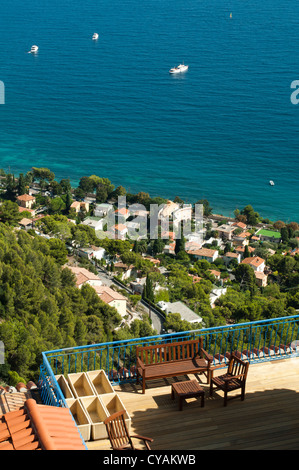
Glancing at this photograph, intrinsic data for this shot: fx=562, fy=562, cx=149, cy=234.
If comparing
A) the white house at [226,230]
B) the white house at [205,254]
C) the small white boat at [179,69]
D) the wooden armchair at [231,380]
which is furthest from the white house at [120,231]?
the small white boat at [179,69]

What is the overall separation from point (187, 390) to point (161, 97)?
8663 centimetres

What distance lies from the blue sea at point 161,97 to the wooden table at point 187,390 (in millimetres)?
52606

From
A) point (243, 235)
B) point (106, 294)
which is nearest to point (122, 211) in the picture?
point (243, 235)

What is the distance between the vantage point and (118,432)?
15.5 feet

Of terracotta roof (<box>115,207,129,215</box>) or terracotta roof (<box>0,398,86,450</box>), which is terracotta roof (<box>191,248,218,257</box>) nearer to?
terracotta roof (<box>115,207,129,215</box>)

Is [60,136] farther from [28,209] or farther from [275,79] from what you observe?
[275,79]

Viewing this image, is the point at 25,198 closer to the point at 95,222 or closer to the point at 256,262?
the point at 95,222

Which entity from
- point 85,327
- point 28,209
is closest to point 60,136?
point 28,209

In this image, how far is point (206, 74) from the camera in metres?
97.1

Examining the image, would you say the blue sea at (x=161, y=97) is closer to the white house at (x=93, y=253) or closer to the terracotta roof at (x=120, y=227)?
the terracotta roof at (x=120, y=227)

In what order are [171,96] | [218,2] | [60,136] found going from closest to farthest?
1. [60,136]
2. [171,96]
3. [218,2]

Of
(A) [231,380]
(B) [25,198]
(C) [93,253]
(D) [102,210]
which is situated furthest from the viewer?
(B) [25,198]
